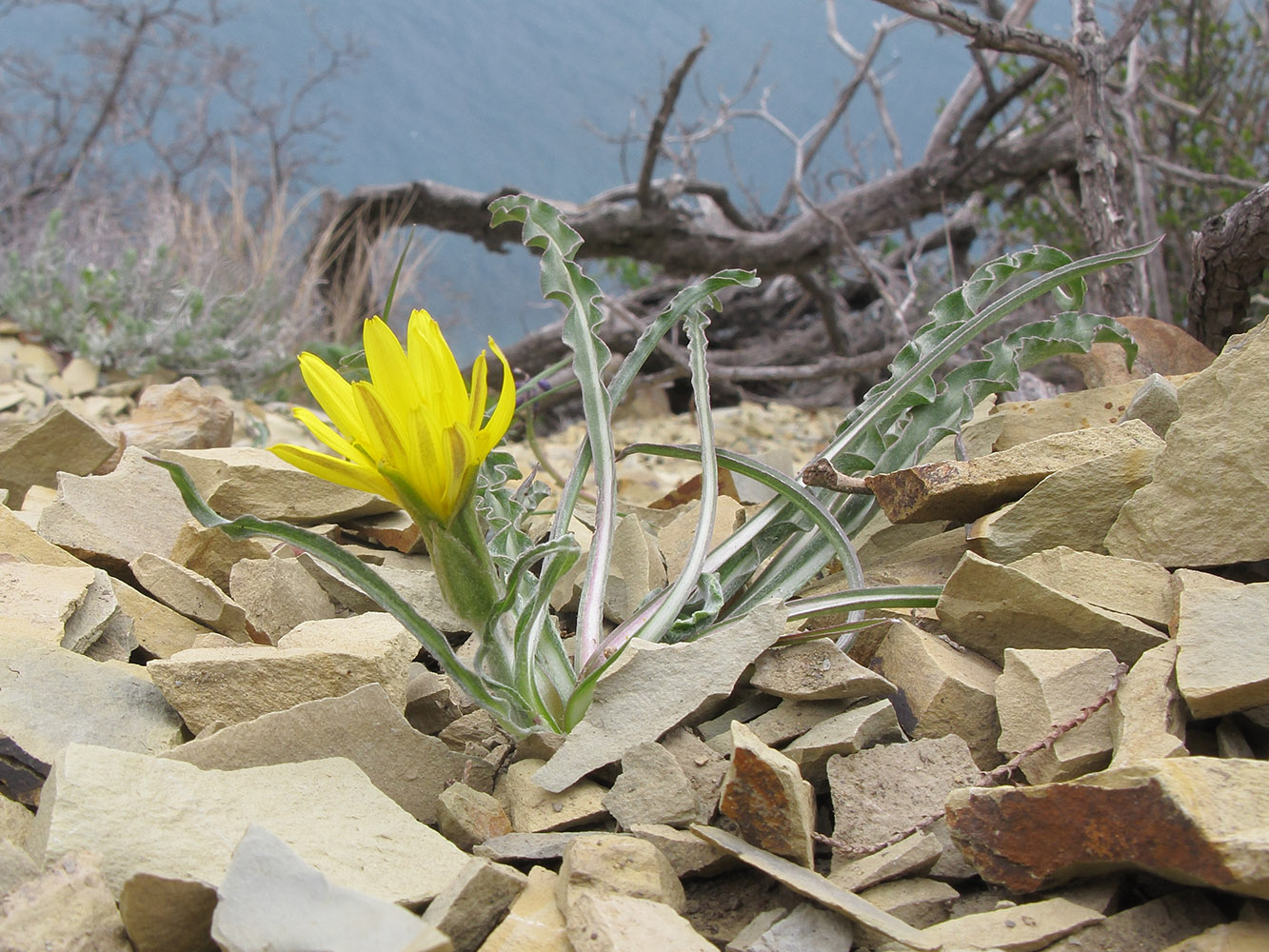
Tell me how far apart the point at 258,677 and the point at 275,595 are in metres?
0.34

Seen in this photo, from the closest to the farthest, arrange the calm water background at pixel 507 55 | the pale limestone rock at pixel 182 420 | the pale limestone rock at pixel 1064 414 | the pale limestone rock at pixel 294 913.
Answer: the pale limestone rock at pixel 294 913 → the pale limestone rock at pixel 1064 414 → the pale limestone rock at pixel 182 420 → the calm water background at pixel 507 55

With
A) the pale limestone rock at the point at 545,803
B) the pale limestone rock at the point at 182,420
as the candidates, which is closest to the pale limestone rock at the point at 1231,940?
the pale limestone rock at the point at 545,803

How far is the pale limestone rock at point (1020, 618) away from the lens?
3.98ft

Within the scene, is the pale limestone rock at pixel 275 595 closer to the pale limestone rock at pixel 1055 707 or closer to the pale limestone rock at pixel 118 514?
the pale limestone rock at pixel 118 514

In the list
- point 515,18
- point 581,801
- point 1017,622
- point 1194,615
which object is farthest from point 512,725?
point 515,18

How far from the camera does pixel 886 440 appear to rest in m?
1.60

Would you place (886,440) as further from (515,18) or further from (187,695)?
(515,18)

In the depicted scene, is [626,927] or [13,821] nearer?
[626,927]

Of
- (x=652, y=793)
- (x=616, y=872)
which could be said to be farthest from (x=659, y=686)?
(x=616, y=872)

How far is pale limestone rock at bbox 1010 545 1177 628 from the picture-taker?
125 centimetres

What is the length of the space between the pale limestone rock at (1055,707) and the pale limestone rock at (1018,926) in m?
0.19

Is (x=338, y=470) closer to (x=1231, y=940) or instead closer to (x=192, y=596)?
(x=192, y=596)

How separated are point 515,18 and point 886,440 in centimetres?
1770

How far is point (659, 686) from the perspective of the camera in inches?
45.2
